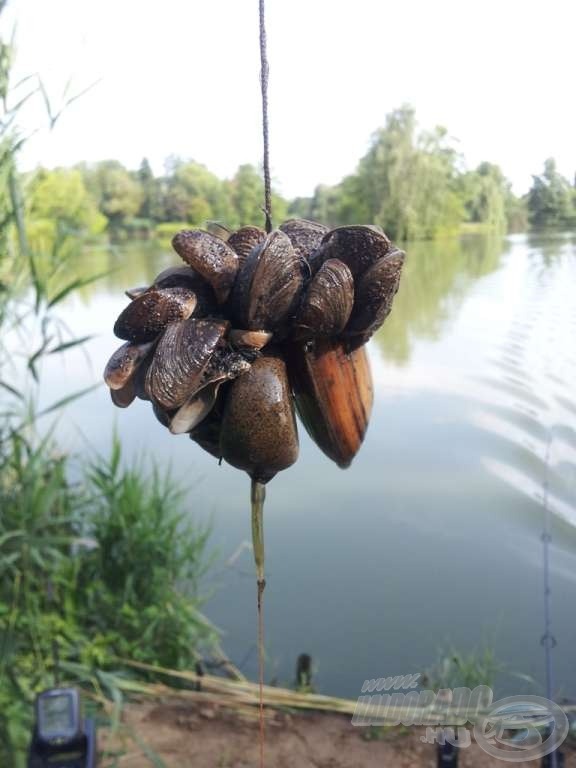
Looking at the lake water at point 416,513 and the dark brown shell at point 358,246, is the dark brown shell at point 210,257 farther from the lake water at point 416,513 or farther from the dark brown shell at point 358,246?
the lake water at point 416,513

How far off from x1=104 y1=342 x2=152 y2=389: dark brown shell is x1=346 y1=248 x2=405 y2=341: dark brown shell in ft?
0.80

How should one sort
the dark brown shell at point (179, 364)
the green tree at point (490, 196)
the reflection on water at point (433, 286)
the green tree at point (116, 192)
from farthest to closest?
the green tree at point (116, 192), the reflection on water at point (433, 286), the green tree at point (490, 196), the dark brown shell at point (179, 364)

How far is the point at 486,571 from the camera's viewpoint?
3781mm

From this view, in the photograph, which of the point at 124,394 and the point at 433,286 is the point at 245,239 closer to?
the point at 124,394

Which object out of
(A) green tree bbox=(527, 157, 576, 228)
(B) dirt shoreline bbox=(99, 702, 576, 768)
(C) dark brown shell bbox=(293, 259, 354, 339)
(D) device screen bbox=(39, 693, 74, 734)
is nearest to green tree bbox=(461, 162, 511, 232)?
(A) green tree bbox=(527, 157, 576, 228)

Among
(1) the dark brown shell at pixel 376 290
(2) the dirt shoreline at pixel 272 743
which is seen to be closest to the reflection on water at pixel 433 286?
(2) the dirt shoreline at pixel 272 743

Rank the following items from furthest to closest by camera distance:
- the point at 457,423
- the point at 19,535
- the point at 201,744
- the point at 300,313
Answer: the point at 457,423
the point at 201,744
the point at 19,535
the point at 300,313

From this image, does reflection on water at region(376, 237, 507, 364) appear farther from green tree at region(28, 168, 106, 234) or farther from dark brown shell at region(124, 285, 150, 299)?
dark brown shell at region(124, 285, 150, 299)

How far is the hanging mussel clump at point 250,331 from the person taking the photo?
72 centimetres

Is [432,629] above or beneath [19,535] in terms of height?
beneath

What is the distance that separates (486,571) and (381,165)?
412 inches

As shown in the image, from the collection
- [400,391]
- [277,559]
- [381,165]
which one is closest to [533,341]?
[400,391]

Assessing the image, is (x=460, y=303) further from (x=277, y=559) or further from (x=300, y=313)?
(x=300, y=313)

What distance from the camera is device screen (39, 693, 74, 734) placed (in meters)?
1.65
